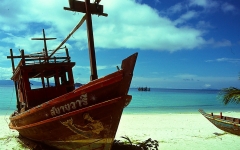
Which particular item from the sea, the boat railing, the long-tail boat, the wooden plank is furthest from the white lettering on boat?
the sea

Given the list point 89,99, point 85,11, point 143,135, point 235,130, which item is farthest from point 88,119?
point 235,130

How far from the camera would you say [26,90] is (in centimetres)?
830

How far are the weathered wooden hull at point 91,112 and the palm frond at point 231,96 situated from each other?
10.4ft

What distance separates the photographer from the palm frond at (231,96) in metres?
6.52

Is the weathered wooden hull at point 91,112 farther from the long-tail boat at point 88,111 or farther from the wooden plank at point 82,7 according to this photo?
the wooden plank at point 82,7

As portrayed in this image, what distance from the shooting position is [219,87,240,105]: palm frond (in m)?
6.52

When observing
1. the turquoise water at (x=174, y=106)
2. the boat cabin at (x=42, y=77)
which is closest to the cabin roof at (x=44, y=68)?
the boat cabin at (x=42, y=77)

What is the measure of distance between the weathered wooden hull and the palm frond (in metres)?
3.18

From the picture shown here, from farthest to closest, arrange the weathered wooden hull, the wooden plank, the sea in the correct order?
the sea, the wooden plank, the weathered wooden hull

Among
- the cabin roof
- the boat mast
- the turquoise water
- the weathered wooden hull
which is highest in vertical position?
the boat mast

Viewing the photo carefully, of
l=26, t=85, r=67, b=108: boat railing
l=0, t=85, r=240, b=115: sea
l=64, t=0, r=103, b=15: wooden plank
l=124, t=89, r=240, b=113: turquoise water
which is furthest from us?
l=124, t=89, r=240, b=113: turquoise water

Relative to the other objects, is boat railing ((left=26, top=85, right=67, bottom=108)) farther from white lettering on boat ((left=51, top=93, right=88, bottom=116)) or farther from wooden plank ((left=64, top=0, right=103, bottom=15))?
wooden plank ((left=64, top=0, right=103, bottom=15))

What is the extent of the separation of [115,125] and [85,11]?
11.6 ft

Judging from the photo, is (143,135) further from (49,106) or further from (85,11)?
(85,11)
